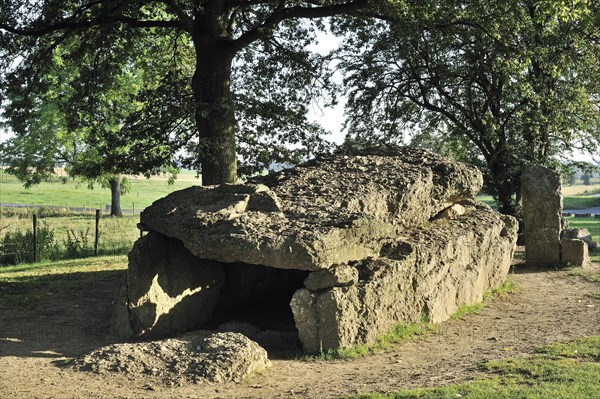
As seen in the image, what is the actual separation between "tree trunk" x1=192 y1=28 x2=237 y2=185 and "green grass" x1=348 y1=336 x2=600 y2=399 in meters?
9.58

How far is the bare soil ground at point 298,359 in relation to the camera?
8.68 m

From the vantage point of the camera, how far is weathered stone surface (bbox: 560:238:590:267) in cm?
1884

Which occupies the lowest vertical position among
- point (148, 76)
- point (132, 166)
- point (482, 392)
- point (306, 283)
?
point (482, 392)

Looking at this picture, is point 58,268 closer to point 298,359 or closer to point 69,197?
point 298,359

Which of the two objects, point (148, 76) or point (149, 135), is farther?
point (148, 76)

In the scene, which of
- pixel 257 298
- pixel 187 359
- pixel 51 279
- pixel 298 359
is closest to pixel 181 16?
pixel 51 279

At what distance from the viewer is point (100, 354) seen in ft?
31.8

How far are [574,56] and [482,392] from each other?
57.6 ft

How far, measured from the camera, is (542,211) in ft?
62.0

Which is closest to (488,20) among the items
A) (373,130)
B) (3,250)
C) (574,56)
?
(574,56)

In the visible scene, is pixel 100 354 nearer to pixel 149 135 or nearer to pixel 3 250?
pixel 149 135

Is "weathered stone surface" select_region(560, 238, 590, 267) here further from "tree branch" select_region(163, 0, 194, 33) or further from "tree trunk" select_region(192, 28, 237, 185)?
"tree branch" select_region(163, 0, 194, 33)

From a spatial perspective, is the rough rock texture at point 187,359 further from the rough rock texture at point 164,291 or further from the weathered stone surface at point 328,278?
the rough rock texture at point 164,291

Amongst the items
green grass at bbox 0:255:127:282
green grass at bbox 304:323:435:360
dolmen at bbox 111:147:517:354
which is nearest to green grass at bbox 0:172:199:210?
green grass at bbox 0:255:127:282
